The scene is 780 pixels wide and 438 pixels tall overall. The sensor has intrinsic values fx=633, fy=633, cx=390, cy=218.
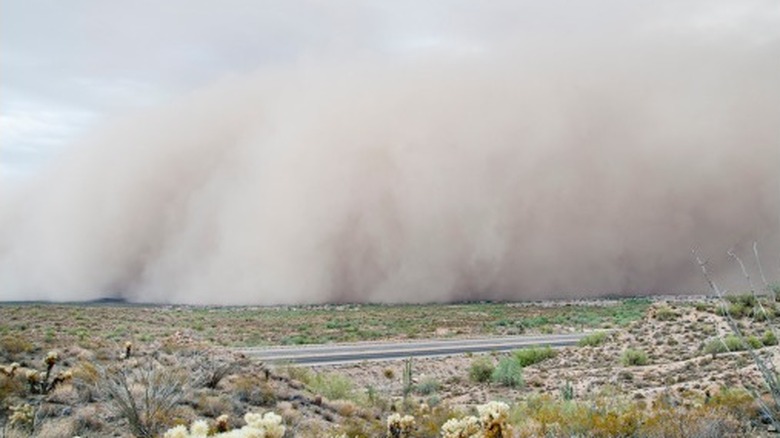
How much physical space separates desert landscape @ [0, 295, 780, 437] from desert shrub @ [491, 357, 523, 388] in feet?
0.15

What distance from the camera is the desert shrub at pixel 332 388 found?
60.4ft

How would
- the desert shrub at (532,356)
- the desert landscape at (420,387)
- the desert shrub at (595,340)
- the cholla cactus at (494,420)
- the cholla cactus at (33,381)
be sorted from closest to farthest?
the cholla cactus at (494,420) < the desert landscape at (420,387) < the cholla cactus at (33,381) < the desert shrub at (532,356) < the desert shrub at (595,340)

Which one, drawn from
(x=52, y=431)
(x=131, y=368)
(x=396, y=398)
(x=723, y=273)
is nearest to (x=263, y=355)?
(x=396, y=398)

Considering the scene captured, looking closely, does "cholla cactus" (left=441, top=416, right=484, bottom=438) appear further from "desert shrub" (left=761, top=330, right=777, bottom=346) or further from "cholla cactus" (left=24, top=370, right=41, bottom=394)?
"desert shrub" (left=761, top=330, right=777, bottom=346)

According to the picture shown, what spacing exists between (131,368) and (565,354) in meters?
18.8

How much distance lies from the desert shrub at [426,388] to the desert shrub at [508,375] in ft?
7.53

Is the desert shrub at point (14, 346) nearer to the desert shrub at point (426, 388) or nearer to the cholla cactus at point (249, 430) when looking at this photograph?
the desert shrub at point (426, 388)

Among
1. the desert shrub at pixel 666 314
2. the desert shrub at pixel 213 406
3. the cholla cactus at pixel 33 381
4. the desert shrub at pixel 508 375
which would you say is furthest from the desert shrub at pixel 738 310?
the cholla cactus at pixel 33 381

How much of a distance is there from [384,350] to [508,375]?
11439mm

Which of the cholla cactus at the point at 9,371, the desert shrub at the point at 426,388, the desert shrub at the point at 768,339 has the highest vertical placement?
the cholla cactus at the point at 9,371

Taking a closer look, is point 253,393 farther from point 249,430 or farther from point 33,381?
point 249,430

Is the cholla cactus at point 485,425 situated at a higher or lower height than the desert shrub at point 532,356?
higher

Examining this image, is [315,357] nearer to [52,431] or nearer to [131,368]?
[131,368]

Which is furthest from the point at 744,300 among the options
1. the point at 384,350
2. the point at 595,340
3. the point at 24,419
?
the point at 24,419
